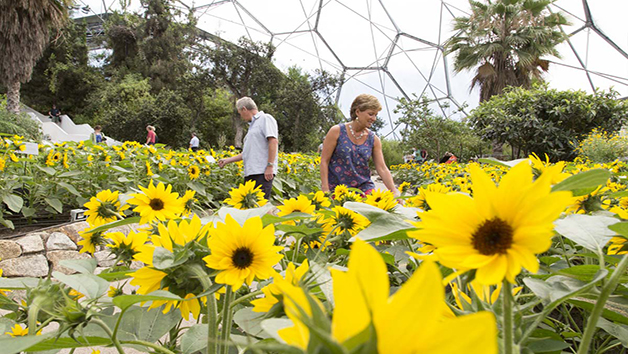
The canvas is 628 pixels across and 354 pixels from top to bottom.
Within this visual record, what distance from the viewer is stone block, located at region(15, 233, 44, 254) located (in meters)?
2.23

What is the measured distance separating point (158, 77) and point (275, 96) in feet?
23.5

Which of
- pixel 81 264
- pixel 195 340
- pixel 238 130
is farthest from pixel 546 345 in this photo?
pixel 238 130

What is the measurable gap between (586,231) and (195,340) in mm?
500

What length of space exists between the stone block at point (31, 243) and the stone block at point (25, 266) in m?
0.04

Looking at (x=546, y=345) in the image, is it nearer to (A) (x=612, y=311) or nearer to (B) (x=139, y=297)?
(A) (x=612, y=311)

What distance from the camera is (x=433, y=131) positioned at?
30.0 feet

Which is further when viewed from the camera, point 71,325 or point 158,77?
point 158,77

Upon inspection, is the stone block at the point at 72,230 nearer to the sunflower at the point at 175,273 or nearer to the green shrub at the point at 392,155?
the sunflower at the point at 175,273

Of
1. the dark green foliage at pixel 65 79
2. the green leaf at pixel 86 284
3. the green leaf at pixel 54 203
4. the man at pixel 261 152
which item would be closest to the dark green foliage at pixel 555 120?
the man at pixel 261 152

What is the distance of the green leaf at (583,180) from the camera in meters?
0.31

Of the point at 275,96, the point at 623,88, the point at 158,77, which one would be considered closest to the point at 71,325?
the point at 623,88

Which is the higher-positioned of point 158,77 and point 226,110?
point 158,77

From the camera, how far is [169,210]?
2.48 ft

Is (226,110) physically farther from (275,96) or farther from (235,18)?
(235,18)
